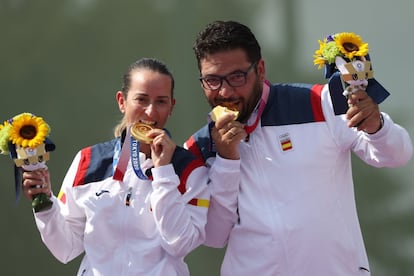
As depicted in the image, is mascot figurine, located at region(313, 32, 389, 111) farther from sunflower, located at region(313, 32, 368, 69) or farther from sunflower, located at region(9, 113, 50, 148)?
sunflower, located at region(9, 113, 50, 148)

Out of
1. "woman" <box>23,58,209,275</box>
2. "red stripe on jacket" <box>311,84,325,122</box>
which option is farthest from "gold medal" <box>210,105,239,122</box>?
"red stripe on jacket" <box>311,84,325,122</box>

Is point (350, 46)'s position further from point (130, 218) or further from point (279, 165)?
point (130, 218)

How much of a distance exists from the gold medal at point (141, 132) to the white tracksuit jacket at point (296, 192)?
360 millimetres

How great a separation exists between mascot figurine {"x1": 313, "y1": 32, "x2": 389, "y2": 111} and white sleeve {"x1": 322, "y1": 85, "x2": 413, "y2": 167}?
0.55 feet

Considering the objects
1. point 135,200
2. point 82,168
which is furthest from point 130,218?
point 82,168

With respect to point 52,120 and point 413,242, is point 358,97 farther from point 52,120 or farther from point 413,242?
point 52,120

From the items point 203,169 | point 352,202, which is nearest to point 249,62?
point 203,169

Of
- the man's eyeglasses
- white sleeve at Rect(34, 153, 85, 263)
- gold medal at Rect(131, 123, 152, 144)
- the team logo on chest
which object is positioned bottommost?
white sleeve at Rect(34, 153, 85, 263)

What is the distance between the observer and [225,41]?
3.90 metres

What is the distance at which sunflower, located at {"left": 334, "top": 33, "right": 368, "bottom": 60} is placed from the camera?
3.43m

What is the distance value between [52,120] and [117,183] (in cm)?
226

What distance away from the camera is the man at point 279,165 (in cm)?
369

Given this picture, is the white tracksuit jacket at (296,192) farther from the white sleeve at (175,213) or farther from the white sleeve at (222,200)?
the white sleeve at (175,213)

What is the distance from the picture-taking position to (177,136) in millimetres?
5758
